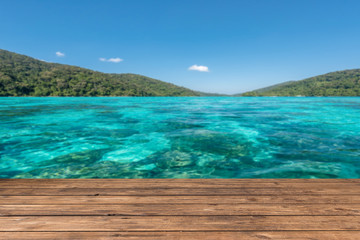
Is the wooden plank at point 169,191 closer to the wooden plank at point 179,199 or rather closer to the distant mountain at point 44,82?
the wooden plank at point 179,199

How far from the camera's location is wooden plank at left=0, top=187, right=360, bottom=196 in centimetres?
233

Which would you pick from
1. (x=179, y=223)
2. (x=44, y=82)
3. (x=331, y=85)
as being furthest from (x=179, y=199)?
(x=331, y=85)

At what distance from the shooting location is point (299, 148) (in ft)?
22.6

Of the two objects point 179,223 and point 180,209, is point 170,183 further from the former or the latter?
point 179,223

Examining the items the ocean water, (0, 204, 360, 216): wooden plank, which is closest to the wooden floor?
(0, 204, 360, 216): wooden plank

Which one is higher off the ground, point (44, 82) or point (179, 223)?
point (44, 82)

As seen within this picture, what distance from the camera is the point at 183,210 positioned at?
197 centimetres

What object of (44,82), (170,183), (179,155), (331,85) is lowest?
(179,155)

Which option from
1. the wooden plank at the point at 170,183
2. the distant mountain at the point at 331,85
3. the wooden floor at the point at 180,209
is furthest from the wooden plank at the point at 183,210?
the distant mountain at the point at 331,85

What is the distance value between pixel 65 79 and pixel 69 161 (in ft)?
299

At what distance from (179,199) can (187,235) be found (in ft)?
1.90

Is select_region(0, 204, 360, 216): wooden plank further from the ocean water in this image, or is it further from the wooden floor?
the ocean water

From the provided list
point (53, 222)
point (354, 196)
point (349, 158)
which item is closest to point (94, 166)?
point (53, 222)

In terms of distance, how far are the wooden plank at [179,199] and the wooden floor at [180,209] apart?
0.01m
